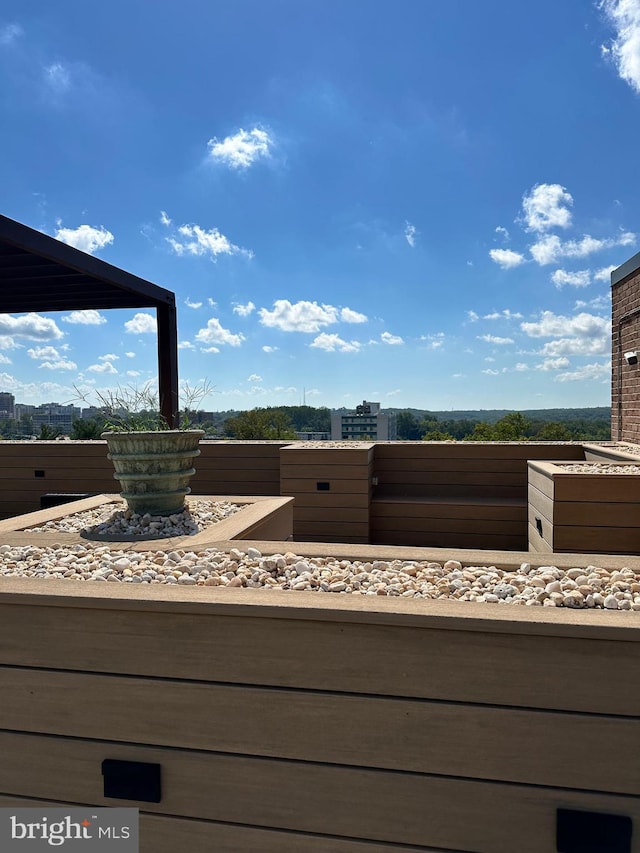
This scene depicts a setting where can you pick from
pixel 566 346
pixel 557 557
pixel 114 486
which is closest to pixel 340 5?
pixel 114 486

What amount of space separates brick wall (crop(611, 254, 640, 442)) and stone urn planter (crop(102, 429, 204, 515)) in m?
4.70

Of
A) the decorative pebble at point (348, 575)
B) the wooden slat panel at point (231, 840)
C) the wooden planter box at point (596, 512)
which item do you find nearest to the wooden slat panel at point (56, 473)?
the decorative pebble at point (348, 575)

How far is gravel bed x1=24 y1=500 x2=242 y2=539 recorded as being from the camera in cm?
246

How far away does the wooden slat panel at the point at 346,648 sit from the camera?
1.07 meters

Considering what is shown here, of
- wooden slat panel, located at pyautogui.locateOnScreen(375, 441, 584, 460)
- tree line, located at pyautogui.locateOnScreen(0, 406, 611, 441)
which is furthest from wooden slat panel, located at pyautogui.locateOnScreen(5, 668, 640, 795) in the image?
wooden slat panel, located at pyautogui.locateOnScreen(375, 441, 584, 460)

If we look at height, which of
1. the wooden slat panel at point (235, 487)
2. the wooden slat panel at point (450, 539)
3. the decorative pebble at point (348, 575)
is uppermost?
the decorative pebble at point (348, 575)

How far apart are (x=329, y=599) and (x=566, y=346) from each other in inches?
658

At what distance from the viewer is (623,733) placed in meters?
1.05

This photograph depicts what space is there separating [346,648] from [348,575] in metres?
0.44

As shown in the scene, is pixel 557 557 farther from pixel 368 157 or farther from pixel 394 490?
pixel 368 157

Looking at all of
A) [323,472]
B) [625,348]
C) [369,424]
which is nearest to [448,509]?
[323,472]

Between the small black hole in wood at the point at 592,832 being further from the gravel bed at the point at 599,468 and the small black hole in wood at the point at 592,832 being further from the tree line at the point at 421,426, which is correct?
the gravel bed at the point at 599,468

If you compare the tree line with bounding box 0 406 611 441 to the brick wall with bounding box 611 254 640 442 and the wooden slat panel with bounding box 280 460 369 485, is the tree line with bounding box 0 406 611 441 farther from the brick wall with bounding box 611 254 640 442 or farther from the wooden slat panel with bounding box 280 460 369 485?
the wooden slat panel with bounding box 280 460 369 485

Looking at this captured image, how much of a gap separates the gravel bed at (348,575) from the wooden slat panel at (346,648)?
0.18 m
